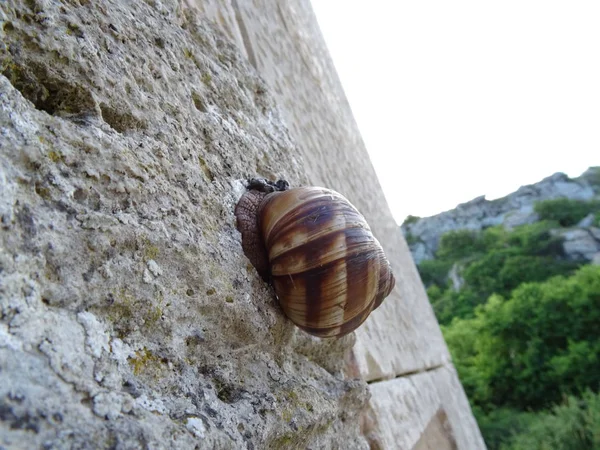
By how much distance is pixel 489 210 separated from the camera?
2433cm

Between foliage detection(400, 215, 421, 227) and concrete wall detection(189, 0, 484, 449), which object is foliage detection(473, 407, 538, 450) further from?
foliage detection(400, 215, 421, 227)

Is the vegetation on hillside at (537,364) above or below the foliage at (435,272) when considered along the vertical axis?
above

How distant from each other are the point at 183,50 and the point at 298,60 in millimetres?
941

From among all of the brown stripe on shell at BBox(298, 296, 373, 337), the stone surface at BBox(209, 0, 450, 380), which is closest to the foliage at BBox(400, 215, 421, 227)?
the stone surface at BBox(209, 0, 450, 380)

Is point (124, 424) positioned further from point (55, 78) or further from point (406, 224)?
point (406, 224)

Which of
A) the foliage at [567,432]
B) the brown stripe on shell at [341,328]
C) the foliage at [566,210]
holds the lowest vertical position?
the foliage at [566,210]

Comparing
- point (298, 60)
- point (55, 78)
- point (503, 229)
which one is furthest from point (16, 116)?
point (503, 229)

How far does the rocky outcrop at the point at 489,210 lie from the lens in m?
22.2

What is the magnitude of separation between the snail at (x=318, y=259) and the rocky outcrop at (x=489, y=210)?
2178 centimetres

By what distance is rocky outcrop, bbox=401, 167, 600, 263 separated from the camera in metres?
22.2

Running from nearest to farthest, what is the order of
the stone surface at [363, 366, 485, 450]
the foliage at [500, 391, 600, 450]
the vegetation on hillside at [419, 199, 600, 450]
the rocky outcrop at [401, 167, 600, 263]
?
the stone surface at [363, 366, 485, 450]
the foliage at [500, 391, 600, 450]
the vegetation on hillside at [419, 199, 600, 450]
the rocky outcrop at [401, 167, 600, 263]

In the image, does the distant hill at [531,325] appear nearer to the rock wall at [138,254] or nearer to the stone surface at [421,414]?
the stone surface at [421,414]

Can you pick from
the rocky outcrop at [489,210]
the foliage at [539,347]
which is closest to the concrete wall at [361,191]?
the foliage at [539,347]

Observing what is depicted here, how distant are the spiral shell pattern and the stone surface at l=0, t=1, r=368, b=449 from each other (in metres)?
0.05
